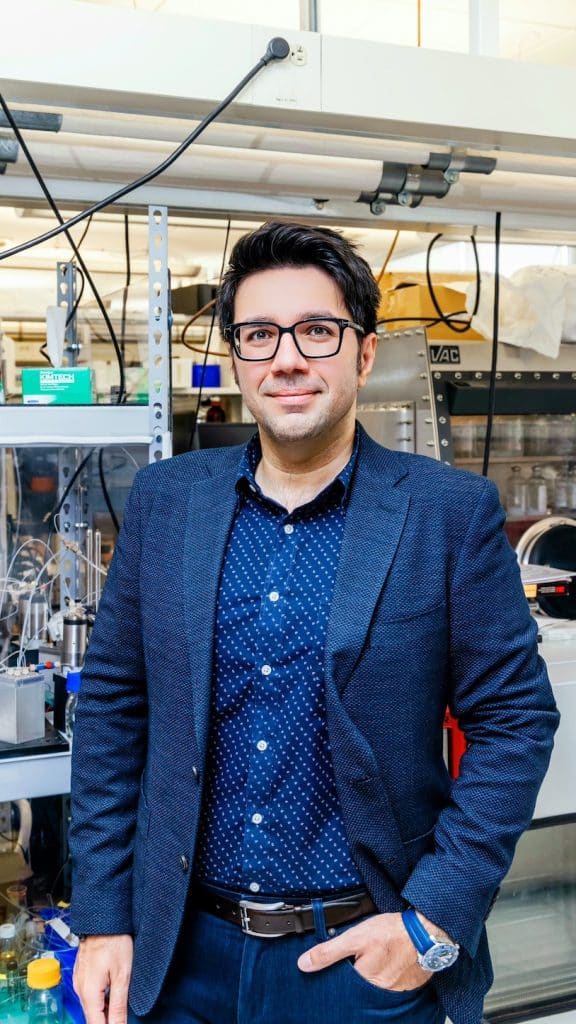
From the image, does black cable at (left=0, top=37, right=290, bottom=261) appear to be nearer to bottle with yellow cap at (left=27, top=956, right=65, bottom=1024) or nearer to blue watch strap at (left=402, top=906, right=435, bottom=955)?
blue watch strap at (left=402, top=906, right=435, bottom=955)

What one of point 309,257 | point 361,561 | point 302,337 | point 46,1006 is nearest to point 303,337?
point 302,337

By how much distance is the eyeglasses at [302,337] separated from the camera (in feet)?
3.77

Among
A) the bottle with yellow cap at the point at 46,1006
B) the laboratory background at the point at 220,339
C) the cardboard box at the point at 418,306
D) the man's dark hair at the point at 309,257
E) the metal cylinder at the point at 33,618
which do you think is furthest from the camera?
the cardboard box at the point at 418,306

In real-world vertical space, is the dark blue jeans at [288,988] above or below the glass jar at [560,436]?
below

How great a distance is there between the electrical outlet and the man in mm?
277

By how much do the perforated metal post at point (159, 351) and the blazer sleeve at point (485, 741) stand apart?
54 cm

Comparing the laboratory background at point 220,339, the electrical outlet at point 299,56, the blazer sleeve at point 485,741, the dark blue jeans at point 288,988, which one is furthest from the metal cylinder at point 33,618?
the electrical outlet at point 299,56

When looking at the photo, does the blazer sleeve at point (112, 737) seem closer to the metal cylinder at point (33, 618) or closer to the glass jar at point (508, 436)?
the metal cylinder at point (33, 618)

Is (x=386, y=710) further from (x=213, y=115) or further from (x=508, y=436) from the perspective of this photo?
(x=508, y=436)

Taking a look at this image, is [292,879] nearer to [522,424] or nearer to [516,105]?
[516,105]

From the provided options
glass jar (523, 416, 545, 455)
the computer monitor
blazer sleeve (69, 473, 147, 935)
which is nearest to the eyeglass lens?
blazer sleeve (69, 473, 147, 935)

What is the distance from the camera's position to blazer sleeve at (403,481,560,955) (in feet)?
3.55

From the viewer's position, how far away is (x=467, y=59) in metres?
1.38

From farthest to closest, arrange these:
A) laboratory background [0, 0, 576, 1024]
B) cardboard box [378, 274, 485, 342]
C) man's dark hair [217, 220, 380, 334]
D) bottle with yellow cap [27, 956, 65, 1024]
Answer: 1. cardboard box [378, 274, 485, 342]
2. bottle with yellow cap [27, 956, 65, 1024]
3. laboratory background [0, 0, 576, 1024]
4. man's dark hair [217, 220, 380, 334]
